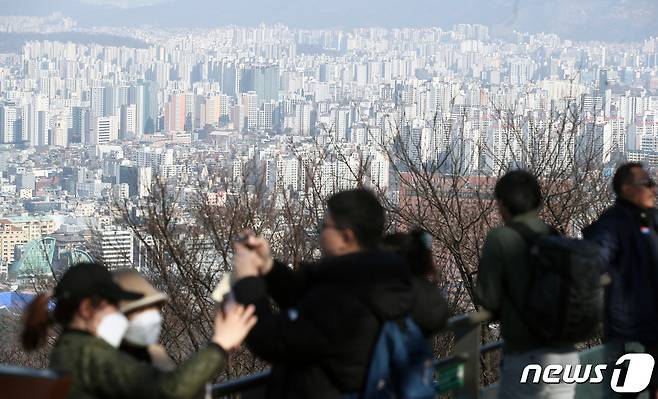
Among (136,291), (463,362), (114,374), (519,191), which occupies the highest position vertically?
(519,191)

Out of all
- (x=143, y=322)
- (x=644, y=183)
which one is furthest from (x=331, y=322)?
(x=644, y=183)

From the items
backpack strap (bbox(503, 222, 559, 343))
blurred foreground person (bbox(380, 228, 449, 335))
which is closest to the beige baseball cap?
blurred foreground person (bbox(380, 228, 449, 335))

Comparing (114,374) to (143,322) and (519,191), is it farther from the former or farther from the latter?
(519,191)

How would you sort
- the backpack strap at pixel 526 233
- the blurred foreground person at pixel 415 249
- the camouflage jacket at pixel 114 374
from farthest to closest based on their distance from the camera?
the backpack strap at pixel 526 233, the blurred foreground person at pixel 415 249, the camouflage jacket at pixel 114 374

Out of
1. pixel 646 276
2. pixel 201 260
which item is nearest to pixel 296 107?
pixel 201 260

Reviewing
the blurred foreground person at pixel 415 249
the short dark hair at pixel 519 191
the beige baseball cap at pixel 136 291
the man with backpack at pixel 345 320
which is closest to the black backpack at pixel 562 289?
the short dark hair at pixel 519 191

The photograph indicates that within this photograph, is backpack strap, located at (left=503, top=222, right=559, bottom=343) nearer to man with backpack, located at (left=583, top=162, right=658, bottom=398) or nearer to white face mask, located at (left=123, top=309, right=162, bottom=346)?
man with backpack, located at (left=583, top=162, right=658, bottom=398)

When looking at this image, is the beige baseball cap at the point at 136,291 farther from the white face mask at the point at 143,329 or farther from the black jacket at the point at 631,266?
the black jacket at the point at 631,266

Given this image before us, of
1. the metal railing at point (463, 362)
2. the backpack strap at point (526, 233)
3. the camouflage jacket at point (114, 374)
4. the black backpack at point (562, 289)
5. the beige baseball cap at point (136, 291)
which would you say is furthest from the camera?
the metal railing at point (463, 362)
